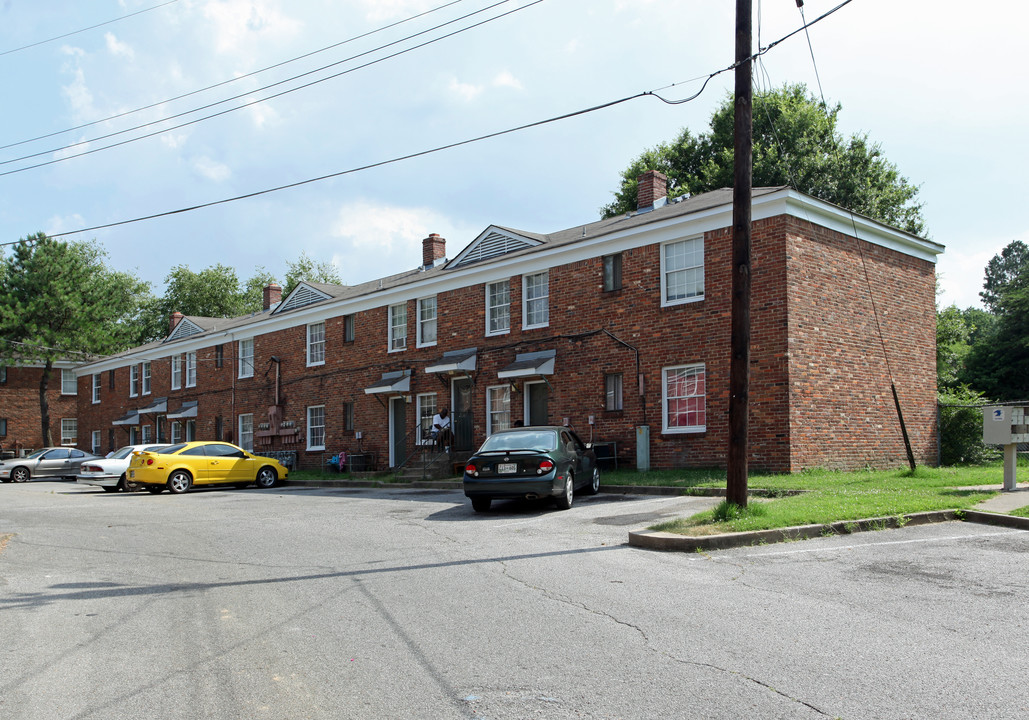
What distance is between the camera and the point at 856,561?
875cm

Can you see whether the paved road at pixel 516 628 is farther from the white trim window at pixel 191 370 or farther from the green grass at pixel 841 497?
the white trim window at pixel 191 370

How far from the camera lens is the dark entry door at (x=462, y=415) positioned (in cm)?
2557

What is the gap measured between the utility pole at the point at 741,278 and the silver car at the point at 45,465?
97.2 feet

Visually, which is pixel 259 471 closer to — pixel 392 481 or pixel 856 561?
pixel 392 481

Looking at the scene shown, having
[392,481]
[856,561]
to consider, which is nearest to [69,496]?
[392,481]

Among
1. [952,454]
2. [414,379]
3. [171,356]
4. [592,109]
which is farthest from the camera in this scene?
[171,356]

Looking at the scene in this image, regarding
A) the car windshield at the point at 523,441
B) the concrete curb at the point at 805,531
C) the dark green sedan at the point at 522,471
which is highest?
the car windshield at the point at 523,441

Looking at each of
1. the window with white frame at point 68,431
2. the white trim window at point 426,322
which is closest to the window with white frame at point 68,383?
the window with white frame at point 68,431

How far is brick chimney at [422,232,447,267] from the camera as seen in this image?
107ft

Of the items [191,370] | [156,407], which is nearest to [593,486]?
[191,370]

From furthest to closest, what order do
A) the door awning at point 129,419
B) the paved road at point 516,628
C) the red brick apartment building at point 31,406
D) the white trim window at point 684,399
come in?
the red brick apartment building at point 31,406 → the door awning at point 129,419 → the white trim window at point 684,399 → the paved road at point 516,628

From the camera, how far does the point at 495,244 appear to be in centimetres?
2586

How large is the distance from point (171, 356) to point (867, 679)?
40.5 meters

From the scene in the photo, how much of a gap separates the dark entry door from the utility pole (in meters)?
14.7
